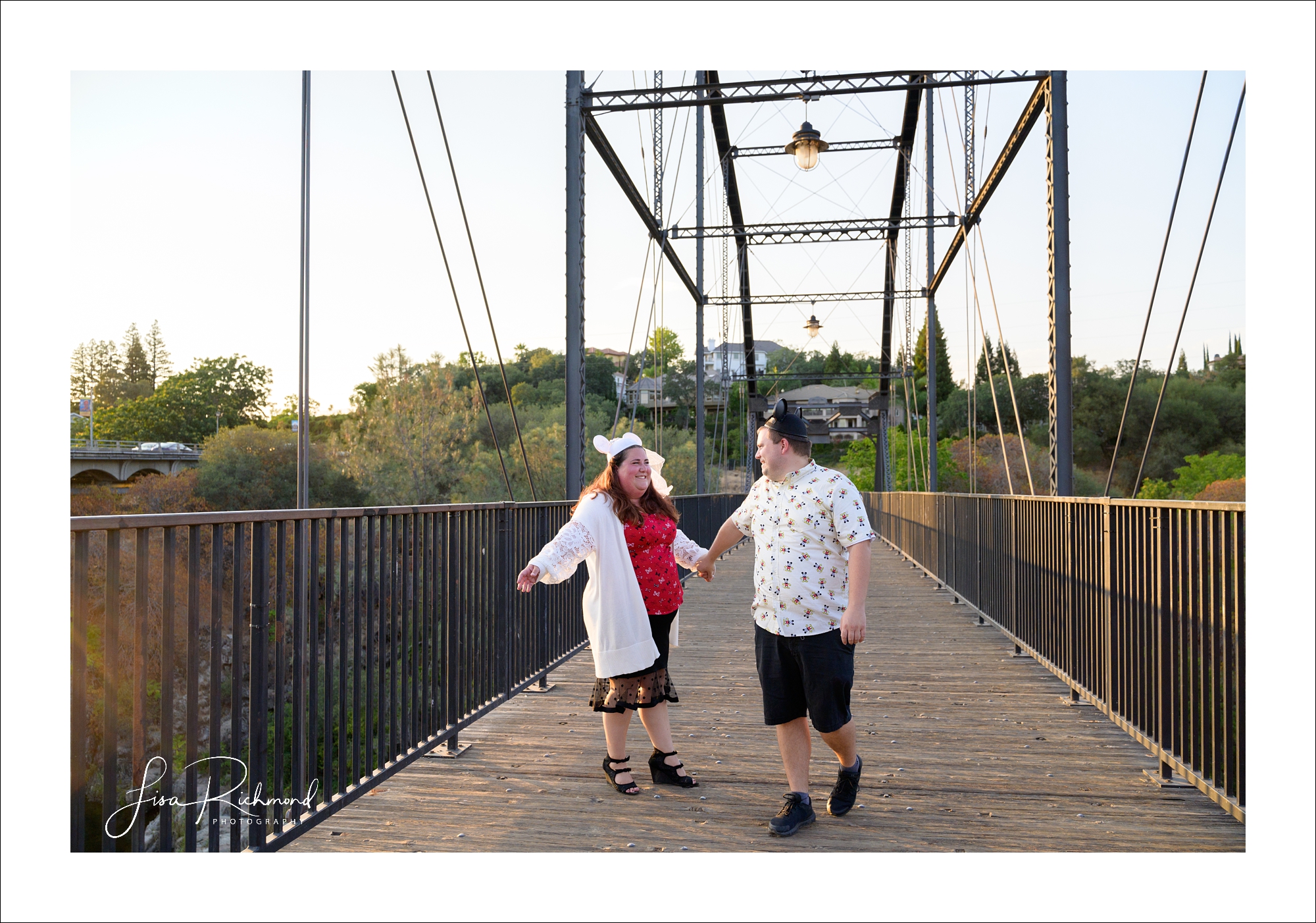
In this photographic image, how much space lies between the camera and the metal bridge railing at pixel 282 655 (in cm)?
207

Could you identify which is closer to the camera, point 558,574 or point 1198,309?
point 558,574

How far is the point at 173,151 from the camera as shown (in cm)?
4941

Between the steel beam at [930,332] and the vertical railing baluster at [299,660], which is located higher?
the steel beam at [930,332]

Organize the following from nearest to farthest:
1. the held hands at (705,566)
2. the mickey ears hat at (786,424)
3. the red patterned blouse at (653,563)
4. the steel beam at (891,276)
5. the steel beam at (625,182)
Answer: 1. the mickey ears hat at (786,424)
2. the held hands at (705,566)
3. the red patterned blouse at (653,563)
4. the steel beam at (625,182)
5. the steel beam at (891,276)

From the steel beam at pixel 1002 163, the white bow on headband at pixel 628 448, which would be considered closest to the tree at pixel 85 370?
the steel beam at pixel 1002 163

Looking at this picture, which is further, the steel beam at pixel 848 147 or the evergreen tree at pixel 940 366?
the evergreen tree at pixel 940 366

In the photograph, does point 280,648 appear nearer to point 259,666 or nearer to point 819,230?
point 259,666

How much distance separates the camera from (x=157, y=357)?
4731cm

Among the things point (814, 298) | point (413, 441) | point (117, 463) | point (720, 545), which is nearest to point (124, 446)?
point (117, 463)

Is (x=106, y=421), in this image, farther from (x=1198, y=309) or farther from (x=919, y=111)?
(x=1198, y=309)

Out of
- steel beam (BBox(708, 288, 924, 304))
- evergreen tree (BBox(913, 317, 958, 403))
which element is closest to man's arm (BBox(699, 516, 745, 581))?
steel beam (BBox(708, 288, 924, 304))

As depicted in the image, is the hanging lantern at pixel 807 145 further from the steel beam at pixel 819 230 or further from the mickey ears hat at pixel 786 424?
the mickey ears hat at pixel 786 424
